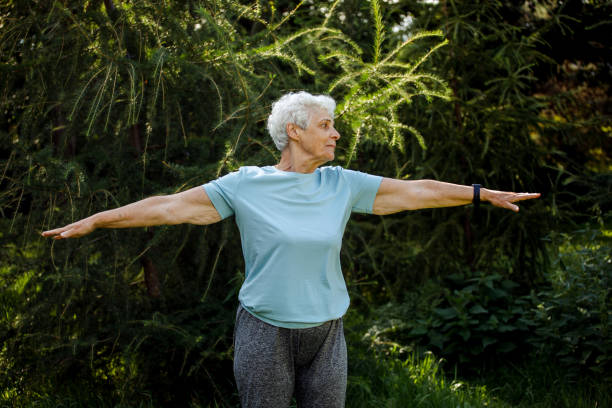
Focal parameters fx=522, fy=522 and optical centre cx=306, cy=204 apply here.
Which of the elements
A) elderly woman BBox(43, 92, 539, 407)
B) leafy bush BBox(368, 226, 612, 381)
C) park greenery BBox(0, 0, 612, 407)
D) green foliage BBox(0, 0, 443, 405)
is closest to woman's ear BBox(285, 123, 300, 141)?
elderly woman BBox(43, 92, 539, 407)

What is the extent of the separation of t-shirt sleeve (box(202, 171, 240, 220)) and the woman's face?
0.30m

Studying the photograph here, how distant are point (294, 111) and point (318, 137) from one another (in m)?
0.14

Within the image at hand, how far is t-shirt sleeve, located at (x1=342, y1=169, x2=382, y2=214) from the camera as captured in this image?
2.14 metres

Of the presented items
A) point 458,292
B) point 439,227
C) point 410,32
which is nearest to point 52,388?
point 458,292

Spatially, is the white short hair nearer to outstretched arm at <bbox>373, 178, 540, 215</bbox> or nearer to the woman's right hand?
outstretched arm at <bbox>373, 178, 540, 215</bbox>

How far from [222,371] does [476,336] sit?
6.19 ft

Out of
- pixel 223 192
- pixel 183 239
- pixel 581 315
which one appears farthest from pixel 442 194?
pixel 581 315

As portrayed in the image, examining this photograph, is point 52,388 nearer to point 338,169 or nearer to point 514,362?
point 338,169

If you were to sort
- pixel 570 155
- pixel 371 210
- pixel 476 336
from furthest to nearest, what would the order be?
pixel 570 155 < pixel 476 336 < pixel 371 210

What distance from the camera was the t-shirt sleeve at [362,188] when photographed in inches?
84.4

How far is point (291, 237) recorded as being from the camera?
75.1 inches

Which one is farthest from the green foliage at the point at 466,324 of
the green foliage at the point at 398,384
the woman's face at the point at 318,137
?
the woman's face at the point at 318,137

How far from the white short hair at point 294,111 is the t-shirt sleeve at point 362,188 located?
0.28m

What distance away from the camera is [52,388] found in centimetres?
324
